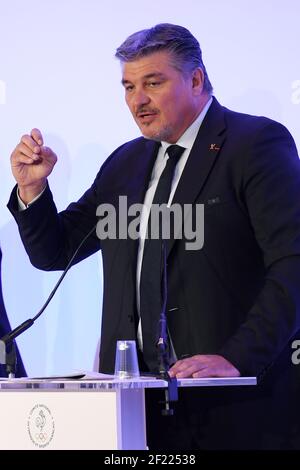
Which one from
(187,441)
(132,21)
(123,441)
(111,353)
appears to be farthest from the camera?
(132,21)

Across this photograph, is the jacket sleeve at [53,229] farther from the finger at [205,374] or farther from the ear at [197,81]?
the finger at [205,374]

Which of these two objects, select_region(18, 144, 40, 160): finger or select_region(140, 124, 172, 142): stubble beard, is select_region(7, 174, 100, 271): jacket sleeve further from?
select_region(140, 124, 172, 142): stubble beard

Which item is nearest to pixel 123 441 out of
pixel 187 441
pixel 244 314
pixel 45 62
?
pixel 187 441

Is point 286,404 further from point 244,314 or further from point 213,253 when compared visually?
point 213,253

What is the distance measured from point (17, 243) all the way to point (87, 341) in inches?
19.1

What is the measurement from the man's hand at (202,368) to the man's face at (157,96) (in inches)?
34.2

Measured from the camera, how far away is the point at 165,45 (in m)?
2.86

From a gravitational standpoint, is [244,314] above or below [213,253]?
below

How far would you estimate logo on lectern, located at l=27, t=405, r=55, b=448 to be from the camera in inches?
84.0

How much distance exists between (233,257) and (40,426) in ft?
2.63

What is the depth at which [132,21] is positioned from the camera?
3449 mm

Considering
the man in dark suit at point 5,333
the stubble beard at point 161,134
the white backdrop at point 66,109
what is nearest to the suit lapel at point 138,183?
the stubble beard at point 161,134

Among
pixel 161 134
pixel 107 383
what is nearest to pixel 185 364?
pixel 107 383

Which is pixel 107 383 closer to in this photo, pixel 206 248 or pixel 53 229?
pixel 206 248
